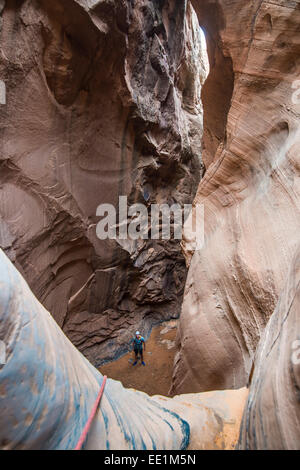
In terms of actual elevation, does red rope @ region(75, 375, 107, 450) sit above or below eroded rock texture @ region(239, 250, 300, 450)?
below

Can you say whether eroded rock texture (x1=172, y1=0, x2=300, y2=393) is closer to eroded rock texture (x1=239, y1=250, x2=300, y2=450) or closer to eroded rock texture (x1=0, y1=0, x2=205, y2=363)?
eroded rock texture (x1=239, y1=250, x2=300, y2=450)

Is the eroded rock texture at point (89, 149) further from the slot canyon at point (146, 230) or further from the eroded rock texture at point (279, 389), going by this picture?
the eroded rock texture at point (279, 389)

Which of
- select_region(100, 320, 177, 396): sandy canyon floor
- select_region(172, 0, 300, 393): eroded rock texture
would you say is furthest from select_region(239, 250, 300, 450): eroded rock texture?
select_region(100, 320, 177, 396): sandy canyon floor

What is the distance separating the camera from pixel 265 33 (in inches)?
134

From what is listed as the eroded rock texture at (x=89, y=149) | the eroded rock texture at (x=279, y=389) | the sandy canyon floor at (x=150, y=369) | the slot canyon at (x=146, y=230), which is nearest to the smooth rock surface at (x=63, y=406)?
the slot canyon at (x=146, y=230)

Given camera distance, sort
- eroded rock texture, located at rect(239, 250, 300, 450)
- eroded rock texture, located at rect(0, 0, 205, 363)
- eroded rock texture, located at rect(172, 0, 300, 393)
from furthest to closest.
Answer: eroded rock texture, located at rect(0, 0, 205, 363)
eroded rock texture, located at rect(172, 0, 300, 393)
eroded rock texture, located at rect(239, 250, 300, 450)

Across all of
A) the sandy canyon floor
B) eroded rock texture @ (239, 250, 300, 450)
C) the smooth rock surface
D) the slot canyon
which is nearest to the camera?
eroded rock texture @ (239, 250, 300, 450)

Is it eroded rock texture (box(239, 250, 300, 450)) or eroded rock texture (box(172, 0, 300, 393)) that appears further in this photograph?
eroded rock texture (box(172, 0, 300, 393))

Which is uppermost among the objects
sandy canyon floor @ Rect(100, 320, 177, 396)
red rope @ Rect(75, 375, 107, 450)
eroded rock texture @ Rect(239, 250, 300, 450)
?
eroded rock texture @ Rect(239, 250, 300, 450)

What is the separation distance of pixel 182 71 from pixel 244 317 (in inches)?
407

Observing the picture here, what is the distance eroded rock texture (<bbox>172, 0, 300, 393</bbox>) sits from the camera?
249 cm

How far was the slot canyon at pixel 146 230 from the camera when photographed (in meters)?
1.50

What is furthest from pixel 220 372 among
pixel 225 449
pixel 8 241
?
pixel 8 241

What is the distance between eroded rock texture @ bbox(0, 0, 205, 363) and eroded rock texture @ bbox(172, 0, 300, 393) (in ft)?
7.95
